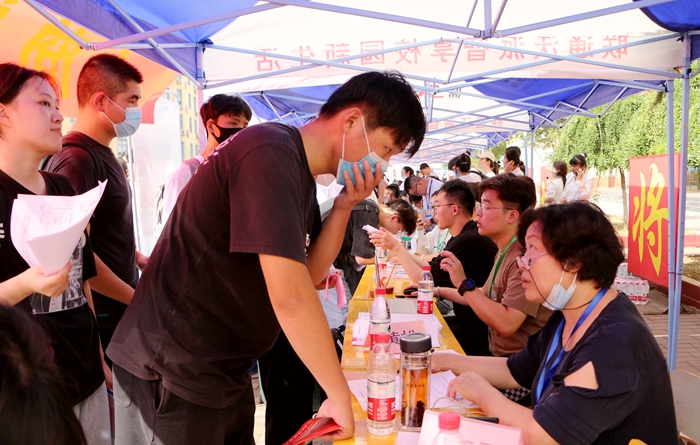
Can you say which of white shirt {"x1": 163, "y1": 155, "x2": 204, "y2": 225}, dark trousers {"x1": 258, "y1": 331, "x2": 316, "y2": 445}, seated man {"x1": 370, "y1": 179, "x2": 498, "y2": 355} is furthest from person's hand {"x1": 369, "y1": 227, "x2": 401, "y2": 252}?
white shirt {"x1": 163, "y1": 155, "x2": 204, "y2": 225}

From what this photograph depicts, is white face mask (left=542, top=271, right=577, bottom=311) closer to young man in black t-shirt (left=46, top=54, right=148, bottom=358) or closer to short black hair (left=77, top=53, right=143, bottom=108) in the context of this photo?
young man in black t-shirt (left=46, top=54, right=148, bottom=358)

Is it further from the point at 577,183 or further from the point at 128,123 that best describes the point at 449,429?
the point at 577,183

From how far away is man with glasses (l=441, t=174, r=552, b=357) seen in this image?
2.42 m

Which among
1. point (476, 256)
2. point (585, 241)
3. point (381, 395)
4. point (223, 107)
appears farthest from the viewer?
point (476, 256)

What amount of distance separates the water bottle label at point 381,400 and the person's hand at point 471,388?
Answer: 0.34 m

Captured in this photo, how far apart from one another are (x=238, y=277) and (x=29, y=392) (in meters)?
0.67

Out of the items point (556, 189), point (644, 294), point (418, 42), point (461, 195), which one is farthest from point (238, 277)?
point (556, 189)

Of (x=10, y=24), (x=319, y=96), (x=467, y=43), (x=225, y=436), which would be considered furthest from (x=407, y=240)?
(x=225, y=436)

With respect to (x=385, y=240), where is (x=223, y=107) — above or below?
above

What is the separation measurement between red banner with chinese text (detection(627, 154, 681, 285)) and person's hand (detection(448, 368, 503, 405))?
13.7ft

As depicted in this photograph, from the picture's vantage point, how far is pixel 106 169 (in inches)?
86.0

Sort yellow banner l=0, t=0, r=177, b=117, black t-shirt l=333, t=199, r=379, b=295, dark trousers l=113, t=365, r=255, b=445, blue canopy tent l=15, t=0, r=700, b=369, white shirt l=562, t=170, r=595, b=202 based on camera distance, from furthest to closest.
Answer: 1. white shirt l=562, t=170, r=595, b=202
2. black t-shirt l=333, t=199, r=379, b=295
3. blue canopy tent l=15, t=0, r=700, b=369
4. yellow banner l=0, t=0, r=177, b=117
5. dark trousers l=113, t=365, r=255, b=445

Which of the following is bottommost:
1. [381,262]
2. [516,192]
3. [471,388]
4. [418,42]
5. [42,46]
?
[381,262]

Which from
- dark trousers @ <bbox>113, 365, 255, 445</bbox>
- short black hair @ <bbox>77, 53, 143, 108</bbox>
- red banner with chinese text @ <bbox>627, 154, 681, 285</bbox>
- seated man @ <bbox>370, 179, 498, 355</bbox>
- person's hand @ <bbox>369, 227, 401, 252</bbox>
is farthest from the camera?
red banner with chinese text @ <bbox>627, 154, 681, 285</bbox>
